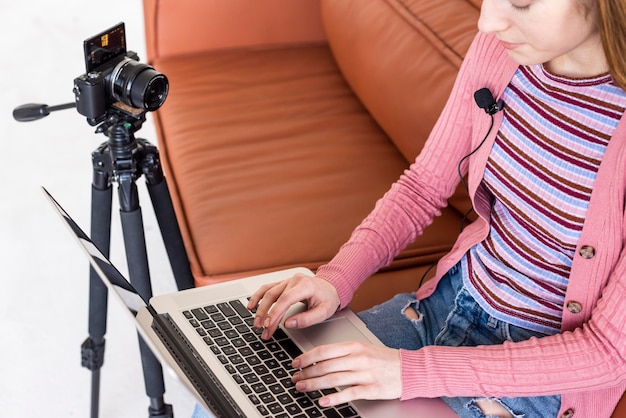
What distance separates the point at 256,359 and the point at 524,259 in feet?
1.32

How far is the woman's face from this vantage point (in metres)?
1.00

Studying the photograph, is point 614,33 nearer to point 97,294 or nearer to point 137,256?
point 137,256

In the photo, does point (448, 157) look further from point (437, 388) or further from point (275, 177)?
point (275, 177)

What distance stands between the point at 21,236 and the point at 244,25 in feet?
2.81

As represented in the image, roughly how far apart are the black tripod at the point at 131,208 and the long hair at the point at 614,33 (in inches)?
29.3

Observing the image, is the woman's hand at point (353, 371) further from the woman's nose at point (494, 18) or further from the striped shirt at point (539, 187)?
the woman's nose at point (494, 18)

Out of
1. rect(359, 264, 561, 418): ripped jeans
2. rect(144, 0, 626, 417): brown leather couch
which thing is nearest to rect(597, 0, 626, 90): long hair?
rect(359, 264, 561, 418): ripped jeans

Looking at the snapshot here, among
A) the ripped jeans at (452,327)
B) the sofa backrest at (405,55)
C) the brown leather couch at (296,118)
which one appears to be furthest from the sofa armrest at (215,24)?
the ripped jeans at (452,327)

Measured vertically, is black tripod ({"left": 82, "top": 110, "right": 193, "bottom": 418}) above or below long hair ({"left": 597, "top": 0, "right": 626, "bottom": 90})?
below

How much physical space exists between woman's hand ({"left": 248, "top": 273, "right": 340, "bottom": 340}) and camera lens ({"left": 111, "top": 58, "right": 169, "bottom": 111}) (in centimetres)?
37

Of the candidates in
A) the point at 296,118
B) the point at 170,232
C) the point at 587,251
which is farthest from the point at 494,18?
the point at 296,118

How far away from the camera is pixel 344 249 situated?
1.35 metres

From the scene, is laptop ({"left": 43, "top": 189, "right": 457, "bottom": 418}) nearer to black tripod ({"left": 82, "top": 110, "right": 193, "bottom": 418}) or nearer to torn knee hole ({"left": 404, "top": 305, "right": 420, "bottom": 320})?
torn knee hole ({"left": 404, "top": 305, "right": 420, "bottom": 320})

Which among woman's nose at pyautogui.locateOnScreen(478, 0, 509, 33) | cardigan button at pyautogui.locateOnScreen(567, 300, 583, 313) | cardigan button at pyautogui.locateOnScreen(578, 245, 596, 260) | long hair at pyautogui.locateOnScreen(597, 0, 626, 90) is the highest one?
woman's nose at pyautogui.locateOnScreen(478, 0, 509, 33)
